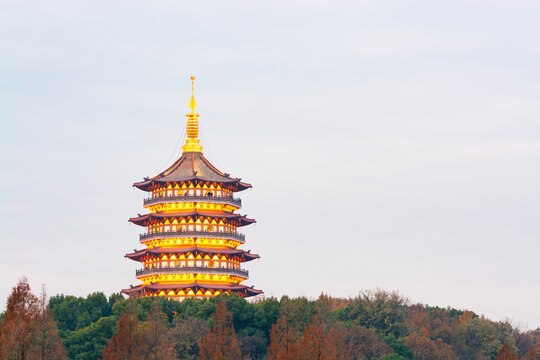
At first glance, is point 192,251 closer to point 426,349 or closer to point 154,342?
point 426,349

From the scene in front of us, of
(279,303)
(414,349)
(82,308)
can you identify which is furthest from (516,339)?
(82,308)

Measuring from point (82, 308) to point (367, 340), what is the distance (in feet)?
90.2

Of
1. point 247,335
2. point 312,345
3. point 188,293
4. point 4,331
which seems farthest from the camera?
Answer: point 188,293

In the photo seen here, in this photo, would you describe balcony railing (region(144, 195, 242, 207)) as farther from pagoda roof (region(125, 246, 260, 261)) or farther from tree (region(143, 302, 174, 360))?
tree (region(143, 302, 174, 360))

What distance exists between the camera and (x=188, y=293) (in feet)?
428

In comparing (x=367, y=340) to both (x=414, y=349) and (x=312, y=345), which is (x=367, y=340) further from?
(x=312, y=345)

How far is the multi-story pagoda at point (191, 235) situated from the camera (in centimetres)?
13112

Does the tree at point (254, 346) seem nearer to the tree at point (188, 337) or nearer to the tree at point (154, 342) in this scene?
the tree at point (188, 337)

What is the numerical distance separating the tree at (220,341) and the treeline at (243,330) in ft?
0.35

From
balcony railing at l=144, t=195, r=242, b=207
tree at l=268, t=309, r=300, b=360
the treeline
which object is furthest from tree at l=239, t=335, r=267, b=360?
balcony railing at l=144, t=195, r=242, b=207

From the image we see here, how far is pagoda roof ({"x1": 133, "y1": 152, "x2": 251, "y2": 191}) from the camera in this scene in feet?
442

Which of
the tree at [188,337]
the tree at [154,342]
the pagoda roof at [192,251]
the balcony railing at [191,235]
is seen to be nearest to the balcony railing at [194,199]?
the balcony railing at [191,235]

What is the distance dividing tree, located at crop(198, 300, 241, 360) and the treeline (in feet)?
0.35

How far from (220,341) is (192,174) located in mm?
37389
